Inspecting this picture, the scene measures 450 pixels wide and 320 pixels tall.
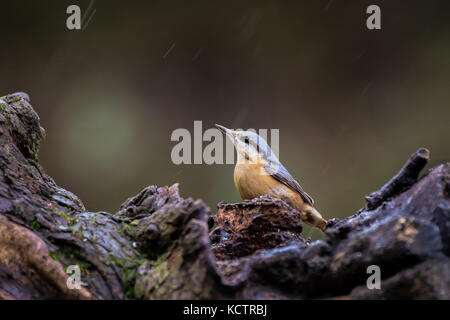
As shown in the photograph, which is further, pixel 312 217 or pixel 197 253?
pixel 312 217

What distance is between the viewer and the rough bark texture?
3.91 ft

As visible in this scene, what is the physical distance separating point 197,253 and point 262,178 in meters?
1.70

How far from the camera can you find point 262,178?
9.49 feet

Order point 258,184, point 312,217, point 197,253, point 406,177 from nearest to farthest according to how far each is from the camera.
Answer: point 197,253 → point 406,177 → point 258,184 → point 312,217

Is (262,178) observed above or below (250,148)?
below

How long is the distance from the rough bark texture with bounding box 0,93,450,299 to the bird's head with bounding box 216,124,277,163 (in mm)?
1372

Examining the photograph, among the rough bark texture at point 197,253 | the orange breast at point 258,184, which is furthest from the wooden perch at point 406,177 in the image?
the orange breast at point 258,184

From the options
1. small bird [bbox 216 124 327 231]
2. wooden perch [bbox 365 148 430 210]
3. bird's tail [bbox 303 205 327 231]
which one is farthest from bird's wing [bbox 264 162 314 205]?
wooden perch [bbox 365 148 430 210]

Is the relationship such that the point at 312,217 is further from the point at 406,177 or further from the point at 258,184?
the point at 406,177

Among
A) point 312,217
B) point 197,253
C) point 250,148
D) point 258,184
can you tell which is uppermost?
point 250,148

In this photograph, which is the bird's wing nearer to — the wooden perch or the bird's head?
the bird's head

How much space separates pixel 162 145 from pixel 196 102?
651 mm

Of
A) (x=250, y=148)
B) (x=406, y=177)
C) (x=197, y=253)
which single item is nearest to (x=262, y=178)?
(x=250, y=148)

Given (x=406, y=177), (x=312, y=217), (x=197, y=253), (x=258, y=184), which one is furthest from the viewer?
(x=312, y=217)
